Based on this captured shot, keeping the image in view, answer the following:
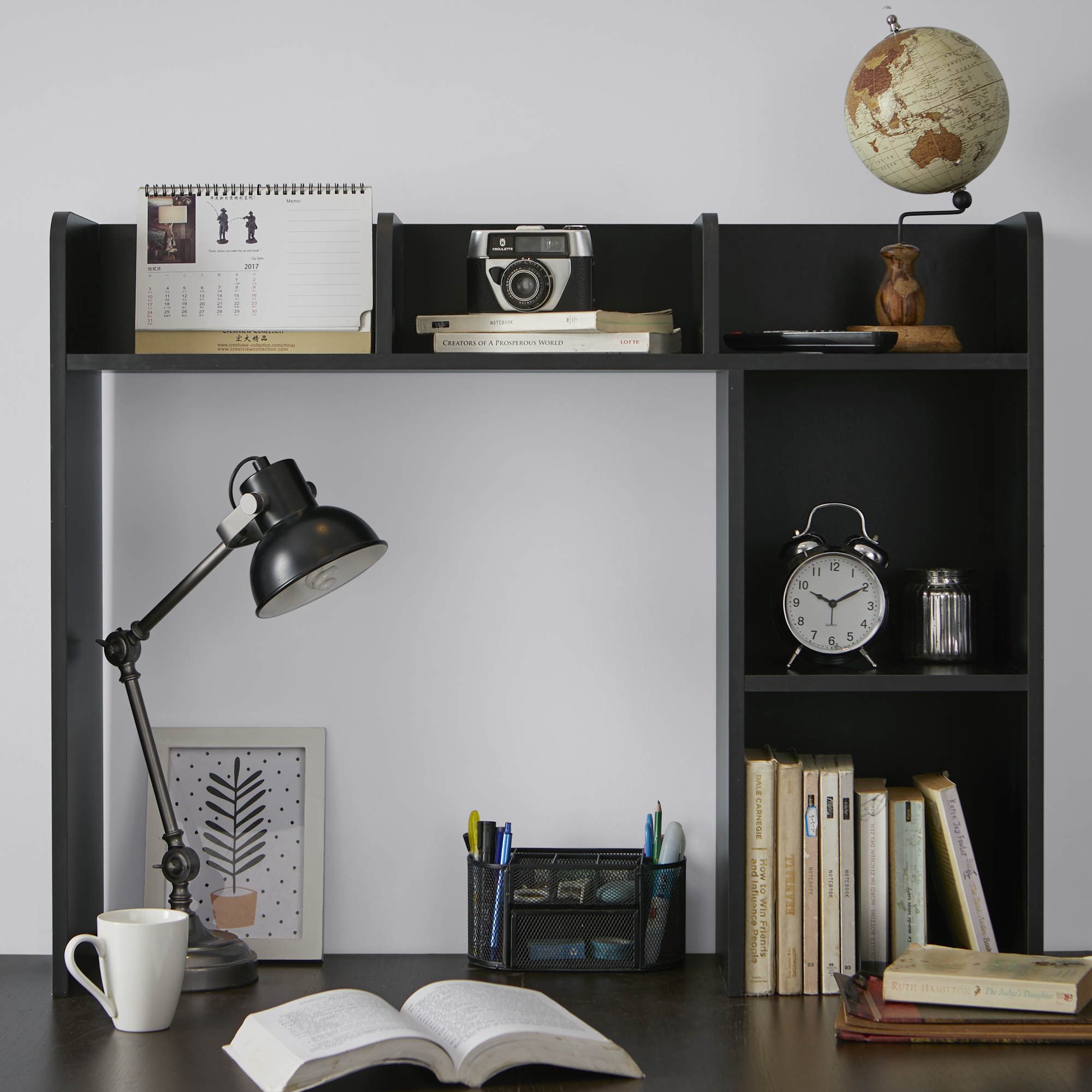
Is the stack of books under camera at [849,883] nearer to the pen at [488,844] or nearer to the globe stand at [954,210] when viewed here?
the pen at [488,844]

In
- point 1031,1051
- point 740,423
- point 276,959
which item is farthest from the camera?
point 276,959

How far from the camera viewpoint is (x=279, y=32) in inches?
61.6

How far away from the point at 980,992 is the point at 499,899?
566 millimetres

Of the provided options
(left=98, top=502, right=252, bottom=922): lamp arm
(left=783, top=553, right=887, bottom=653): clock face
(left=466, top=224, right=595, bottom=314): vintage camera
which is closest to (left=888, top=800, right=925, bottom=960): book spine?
(left=783, top=553, right=887, bottom=653): clock face

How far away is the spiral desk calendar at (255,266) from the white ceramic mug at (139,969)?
68 cm

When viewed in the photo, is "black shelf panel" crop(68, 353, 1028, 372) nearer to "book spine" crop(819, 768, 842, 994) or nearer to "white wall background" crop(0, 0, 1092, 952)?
"white wall background" crop(0, 0, 1092, 952)

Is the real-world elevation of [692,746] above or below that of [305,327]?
below

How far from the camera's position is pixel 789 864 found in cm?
138

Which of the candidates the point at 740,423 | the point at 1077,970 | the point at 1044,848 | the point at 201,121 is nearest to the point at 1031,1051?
the point at 1077,970

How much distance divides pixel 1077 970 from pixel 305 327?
1161 millimetres

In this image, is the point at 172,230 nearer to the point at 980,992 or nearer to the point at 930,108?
the point at 930,108

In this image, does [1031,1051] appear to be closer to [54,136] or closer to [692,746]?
[692,746]

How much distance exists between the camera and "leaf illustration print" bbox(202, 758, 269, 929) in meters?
1.51

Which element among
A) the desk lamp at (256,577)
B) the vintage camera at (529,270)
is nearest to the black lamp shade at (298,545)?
the desk lamp at (256,577)
